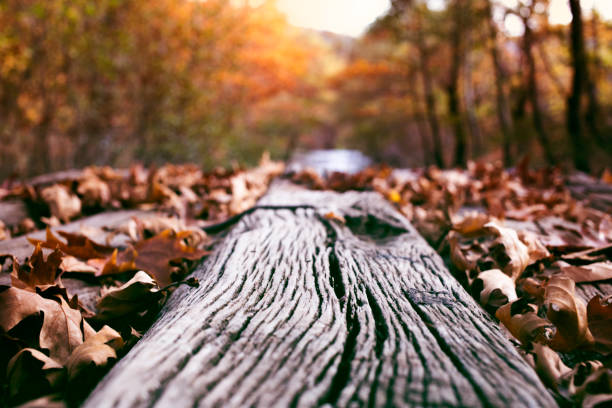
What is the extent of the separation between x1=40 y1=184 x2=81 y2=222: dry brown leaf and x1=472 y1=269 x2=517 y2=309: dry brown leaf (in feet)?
5.59

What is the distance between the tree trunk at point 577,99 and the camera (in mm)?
3990

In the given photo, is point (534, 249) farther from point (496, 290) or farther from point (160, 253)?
point (160, 253)

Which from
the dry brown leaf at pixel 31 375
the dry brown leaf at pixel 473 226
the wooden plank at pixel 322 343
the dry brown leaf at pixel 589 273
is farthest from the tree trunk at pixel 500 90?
the dry brown leaf at pixel 31 375

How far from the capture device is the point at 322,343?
0.62 meters

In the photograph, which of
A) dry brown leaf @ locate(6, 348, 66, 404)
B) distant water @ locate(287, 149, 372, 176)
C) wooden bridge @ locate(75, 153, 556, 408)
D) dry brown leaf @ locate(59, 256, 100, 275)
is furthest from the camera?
distant water @ locate(287, 149, 372, 176)

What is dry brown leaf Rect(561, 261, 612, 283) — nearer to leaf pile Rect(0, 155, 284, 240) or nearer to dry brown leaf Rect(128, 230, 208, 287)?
dry brown leaf Rect(128, 230, 208, 287)

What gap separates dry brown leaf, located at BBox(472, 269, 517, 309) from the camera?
913 mm

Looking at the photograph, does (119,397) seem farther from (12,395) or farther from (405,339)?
(405,339)

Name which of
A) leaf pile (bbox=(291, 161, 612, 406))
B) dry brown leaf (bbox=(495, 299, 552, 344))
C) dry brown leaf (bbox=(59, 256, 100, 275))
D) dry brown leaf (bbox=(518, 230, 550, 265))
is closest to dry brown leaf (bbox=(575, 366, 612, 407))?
leaf pile (bbox=(291, 161, 612, 406))

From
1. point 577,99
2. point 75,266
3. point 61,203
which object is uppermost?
point 577,99

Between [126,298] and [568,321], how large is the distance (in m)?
0.91

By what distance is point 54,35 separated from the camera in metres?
6.02

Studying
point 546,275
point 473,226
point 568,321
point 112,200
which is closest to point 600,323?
point 568,321

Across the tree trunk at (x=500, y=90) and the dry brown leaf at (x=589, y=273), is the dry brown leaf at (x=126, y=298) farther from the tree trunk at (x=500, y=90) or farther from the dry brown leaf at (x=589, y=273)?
the tree trunk at (x=500, y=90)
